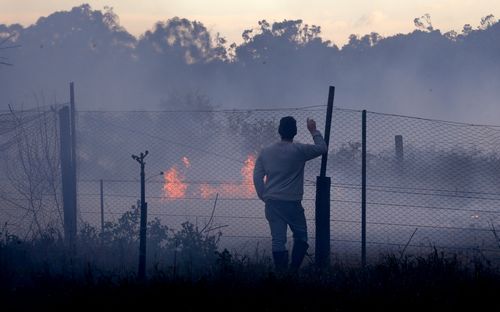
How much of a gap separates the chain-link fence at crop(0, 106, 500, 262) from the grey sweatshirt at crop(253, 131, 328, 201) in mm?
1674

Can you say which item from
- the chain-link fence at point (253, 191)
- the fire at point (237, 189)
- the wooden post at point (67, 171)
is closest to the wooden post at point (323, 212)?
the chain-link fence at point (253, 191)

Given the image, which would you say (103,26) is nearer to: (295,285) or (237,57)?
(237,57)

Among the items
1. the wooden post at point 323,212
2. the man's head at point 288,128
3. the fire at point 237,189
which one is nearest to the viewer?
the man's head at point 288,128

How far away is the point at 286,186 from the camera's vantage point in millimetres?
9227

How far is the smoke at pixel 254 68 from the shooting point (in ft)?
195

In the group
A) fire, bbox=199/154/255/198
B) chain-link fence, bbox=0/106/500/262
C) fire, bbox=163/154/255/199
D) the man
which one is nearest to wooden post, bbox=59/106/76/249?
chain-link fence, bbox=0/106/500/262

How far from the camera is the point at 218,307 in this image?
21.1ft

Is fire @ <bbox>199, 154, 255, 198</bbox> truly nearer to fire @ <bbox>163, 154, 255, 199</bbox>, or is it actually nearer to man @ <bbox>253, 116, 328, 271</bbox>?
fire @ <bbox>163, 154, 255, 199</bbox>

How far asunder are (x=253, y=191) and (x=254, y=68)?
59.6 m

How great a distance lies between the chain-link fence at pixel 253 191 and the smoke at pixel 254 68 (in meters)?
30.0

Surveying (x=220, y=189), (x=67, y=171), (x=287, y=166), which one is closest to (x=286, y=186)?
(x=287, y=166)

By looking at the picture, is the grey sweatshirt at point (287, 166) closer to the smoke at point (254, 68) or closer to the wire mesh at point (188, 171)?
the wire mesh at point (188, 171)

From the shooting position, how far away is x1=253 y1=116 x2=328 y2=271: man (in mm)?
9156

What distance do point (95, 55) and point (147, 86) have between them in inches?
269
